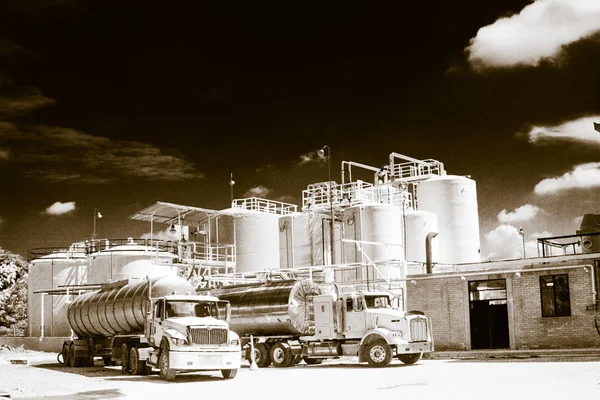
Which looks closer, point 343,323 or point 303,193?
point 343,323

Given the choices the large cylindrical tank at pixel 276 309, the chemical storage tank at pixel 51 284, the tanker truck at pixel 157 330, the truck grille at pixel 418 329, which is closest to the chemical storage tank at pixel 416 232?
the large cylindrical tank at pixel 276 309

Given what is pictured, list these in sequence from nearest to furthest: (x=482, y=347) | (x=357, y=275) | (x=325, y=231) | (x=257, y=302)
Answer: (x=257, y=302) < (x=482, y=347) < (x=357, y=275) < (x=325, y=231)

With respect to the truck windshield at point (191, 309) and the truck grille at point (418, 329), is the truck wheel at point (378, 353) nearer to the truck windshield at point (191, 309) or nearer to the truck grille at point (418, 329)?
the truck grille at point (418, 329)

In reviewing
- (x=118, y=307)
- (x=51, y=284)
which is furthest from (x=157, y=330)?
(x=51, y=284)

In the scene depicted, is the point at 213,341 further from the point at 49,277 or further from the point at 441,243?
the point at 49,277

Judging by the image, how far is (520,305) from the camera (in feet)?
104

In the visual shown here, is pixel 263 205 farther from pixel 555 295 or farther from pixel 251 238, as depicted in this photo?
pixel 555 295

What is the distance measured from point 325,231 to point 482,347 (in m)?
16.3

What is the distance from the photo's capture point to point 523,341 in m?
31.3

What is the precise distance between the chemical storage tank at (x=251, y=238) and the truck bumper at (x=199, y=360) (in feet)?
94.4

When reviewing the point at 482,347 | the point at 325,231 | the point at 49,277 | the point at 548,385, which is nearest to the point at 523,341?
the point at 482,347

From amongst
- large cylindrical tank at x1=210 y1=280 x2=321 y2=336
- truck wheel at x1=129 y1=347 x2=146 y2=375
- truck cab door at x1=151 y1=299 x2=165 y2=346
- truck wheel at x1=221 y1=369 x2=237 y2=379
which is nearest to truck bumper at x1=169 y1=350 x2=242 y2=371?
truck wheel at x1=221 y1=369 x2=237 y2=379

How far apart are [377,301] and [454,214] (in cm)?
2437

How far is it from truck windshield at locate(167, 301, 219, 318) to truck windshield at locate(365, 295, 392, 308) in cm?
665
